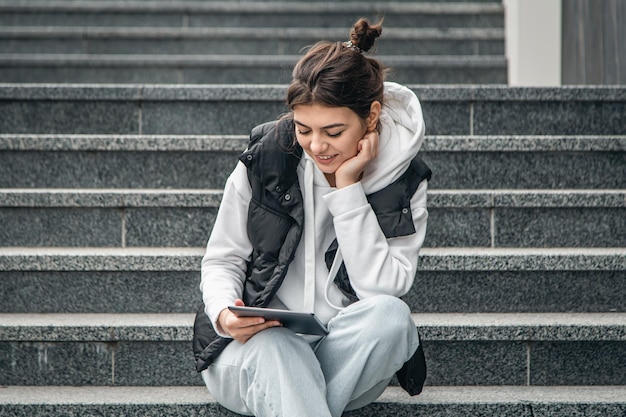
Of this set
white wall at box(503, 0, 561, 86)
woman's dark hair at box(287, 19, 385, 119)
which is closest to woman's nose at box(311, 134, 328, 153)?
woman's dark hair at box(287, 19, 385, 119)

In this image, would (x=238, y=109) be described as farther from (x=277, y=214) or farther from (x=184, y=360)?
(x=277, y=214)

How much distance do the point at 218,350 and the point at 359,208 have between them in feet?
1.86

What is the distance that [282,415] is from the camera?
7.70 feet

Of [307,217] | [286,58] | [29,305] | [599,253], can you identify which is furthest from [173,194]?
[286,58]

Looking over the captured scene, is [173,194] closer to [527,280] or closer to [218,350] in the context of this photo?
[218,350]

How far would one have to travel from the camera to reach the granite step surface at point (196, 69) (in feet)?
17.3

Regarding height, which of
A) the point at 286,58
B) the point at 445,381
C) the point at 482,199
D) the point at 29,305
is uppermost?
the point at 286,58

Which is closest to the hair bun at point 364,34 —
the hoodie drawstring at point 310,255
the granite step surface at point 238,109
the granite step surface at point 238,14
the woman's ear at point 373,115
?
the woman's ear at point 373,115

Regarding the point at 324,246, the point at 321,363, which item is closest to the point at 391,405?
the point at 321,363

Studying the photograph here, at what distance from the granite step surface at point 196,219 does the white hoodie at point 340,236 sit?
0.90 meters

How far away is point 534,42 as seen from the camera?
5.50m

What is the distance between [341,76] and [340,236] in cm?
46

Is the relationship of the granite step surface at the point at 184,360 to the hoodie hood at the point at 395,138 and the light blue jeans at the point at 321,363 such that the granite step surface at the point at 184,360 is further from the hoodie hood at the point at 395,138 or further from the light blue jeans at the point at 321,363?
the hoodie hood at the point at 395,138

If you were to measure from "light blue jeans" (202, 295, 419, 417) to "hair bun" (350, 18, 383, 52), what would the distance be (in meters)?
0.71
